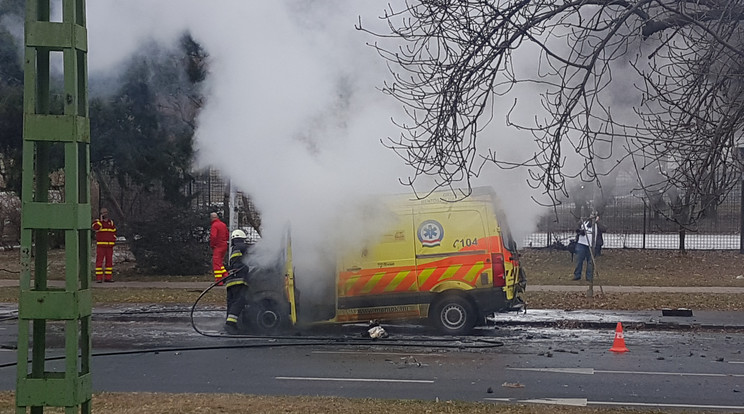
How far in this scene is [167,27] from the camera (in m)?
13.3

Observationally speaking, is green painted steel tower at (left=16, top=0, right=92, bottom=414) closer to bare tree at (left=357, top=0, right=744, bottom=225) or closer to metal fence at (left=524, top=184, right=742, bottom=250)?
bare tree at (left=357, top=0, right=744, bottom=225)

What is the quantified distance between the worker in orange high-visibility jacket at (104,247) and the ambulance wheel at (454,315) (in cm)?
1036

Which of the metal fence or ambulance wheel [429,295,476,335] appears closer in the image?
ambulance wheel [429,295,476,335]

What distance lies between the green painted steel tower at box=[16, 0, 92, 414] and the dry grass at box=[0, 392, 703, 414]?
3286 mm

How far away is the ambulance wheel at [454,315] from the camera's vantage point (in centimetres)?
1273

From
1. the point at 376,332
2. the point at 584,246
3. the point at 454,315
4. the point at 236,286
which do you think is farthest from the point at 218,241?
the point at 584,246

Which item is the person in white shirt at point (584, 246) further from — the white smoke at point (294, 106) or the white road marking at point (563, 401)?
the white road marking at point (563, 401)

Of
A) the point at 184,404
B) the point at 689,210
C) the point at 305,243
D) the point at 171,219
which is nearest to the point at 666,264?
the point at 171,219

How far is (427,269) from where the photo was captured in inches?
497

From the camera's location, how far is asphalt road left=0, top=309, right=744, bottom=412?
8805 millimetres

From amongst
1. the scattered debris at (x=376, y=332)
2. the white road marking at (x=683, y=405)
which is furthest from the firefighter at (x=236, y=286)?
the white road marking at (x=683, y=405)

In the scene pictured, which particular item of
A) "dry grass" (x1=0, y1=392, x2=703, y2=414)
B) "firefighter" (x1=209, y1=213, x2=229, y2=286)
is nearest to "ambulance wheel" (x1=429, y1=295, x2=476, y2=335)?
"dry grass" (x1=0, y1=392, x2=703, y2=414)

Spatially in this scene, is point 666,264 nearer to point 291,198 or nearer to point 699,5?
point 291,198

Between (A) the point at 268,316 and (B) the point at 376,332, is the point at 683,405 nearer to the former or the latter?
(B) the point at 376,332
